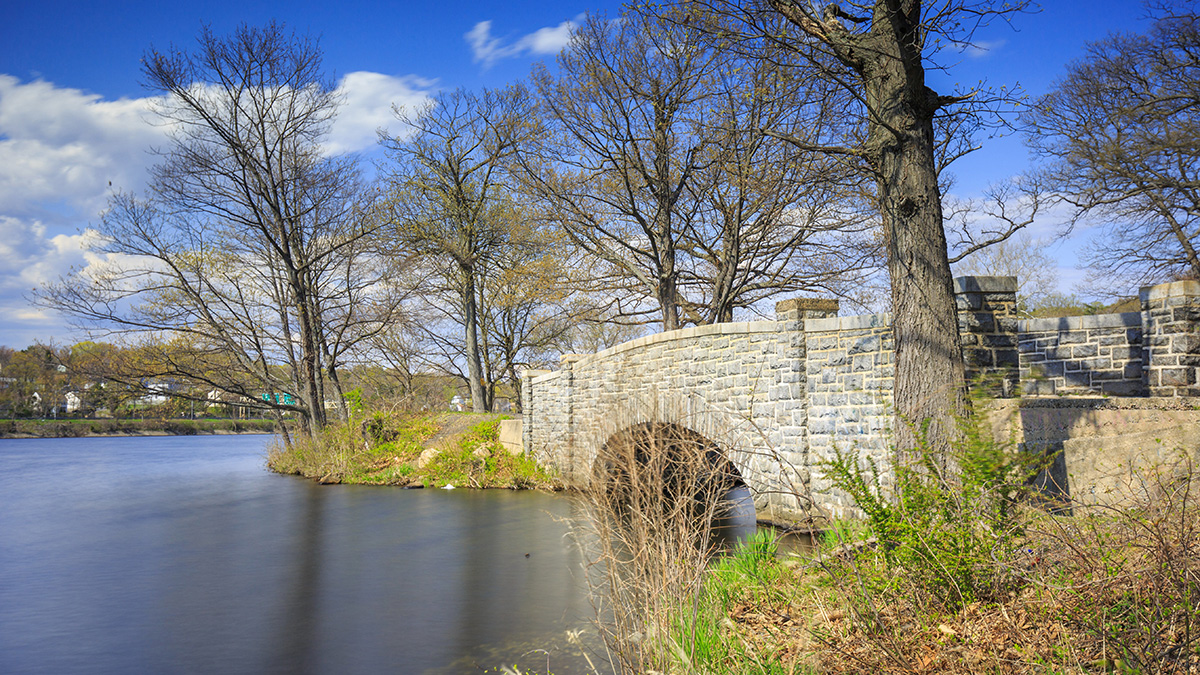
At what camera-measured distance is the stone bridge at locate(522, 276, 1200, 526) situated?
311 inches

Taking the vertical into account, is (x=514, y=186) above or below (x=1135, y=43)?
below

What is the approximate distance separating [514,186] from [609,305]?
4.25 m

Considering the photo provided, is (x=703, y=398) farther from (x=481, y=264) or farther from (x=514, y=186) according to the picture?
(x=481, y=264)

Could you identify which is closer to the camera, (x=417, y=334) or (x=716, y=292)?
(x=716, y=292)

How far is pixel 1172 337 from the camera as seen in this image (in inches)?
350

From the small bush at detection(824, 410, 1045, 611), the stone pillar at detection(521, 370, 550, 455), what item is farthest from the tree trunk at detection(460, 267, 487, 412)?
the small bush at detection(824, 410, 1045, 611)

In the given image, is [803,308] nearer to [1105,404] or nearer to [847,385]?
[847,385]

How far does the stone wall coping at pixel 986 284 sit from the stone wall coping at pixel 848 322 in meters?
0.87

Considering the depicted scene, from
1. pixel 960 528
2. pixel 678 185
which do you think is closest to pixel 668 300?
pixel 678 185

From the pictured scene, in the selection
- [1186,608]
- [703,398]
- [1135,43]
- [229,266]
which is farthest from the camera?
[229,266]

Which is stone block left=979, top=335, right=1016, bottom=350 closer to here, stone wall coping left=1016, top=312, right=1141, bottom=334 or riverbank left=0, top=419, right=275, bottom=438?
stone wall coping left=1016, top=312, right=1141, bottom=334

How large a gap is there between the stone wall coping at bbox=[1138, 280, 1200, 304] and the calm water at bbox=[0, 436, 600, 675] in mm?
8127

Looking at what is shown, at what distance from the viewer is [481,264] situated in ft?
79.6

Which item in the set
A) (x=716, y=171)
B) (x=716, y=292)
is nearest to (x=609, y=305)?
(x=716, y=292)
